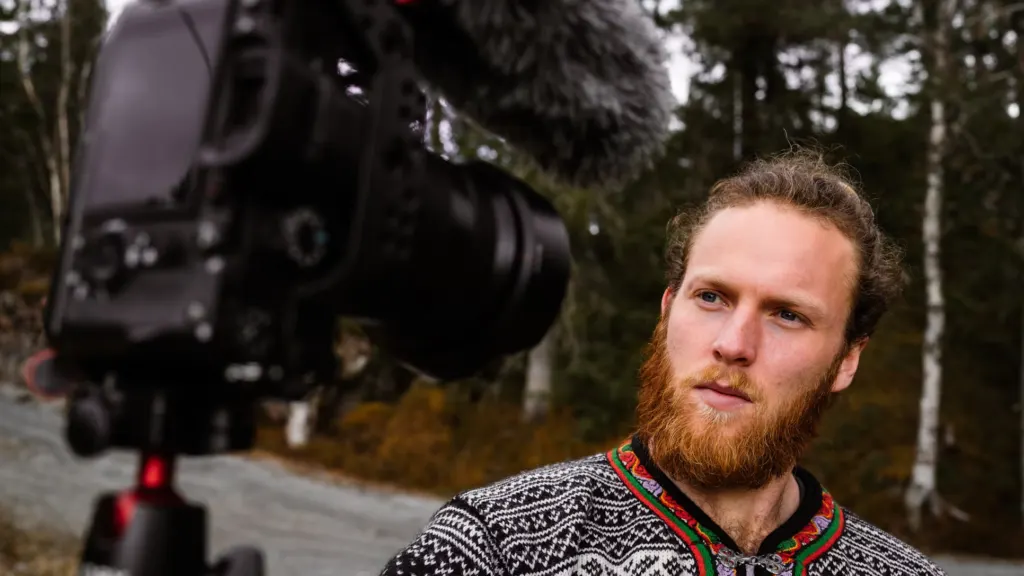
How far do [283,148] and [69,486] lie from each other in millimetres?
5799

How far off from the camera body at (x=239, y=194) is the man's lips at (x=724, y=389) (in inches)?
31.0

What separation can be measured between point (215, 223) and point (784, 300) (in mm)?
1065

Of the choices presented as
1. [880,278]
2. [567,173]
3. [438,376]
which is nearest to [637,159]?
[567,173]

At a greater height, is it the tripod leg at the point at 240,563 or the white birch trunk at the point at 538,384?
the tripod leg at the point at 240,563

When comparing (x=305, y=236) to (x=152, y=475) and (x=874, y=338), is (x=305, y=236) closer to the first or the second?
(x=152, y=475)

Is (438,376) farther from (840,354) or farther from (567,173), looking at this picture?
(840,354)

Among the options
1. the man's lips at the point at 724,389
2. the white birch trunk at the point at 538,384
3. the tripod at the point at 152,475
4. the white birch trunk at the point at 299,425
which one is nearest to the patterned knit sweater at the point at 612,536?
the man's lips at the point at 724,389

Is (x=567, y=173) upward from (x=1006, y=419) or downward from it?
upward

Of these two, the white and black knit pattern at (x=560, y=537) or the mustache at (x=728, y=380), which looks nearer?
the white and black knit pattern at (x=560, y=537)

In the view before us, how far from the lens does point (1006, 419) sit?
299 inches

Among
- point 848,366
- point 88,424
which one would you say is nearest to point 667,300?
point 848,366

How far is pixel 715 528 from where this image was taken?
1436 mm

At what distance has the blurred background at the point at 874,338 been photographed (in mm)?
6699

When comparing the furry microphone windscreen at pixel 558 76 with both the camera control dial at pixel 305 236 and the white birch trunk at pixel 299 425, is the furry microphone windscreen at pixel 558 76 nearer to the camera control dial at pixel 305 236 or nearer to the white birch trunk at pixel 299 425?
the camera control dial at pixel 305 236
